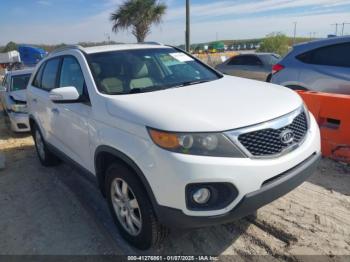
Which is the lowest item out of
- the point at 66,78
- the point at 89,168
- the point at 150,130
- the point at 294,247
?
the point at 294,247

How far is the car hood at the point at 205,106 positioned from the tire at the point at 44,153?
265cm

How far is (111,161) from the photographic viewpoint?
10.1ft

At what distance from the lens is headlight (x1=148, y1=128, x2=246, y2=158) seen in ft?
7.78

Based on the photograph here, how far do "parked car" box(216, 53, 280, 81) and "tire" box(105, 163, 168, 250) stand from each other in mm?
8365

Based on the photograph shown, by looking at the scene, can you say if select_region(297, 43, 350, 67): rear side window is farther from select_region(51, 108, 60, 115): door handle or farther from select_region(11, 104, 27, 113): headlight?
select_region(11, 104, 27, 113): headlight

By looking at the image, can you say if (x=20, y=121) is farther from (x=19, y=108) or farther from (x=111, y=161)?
(x=111, y=161)

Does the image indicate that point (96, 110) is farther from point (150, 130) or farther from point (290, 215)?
point (290, 215)

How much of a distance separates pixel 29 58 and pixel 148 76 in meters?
22.0

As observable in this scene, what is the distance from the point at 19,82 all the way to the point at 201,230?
7476 mm

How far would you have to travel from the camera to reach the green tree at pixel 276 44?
26337 mm

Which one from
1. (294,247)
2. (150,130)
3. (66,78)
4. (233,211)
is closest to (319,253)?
(294,247)

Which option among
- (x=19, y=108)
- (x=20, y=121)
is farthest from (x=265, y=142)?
(x=19, y=108)

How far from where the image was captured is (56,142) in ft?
14.4

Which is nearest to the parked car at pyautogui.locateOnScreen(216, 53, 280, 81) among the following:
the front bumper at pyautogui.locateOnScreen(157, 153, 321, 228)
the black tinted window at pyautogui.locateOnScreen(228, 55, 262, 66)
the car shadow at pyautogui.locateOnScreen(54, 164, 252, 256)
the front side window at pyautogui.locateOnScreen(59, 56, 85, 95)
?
the black tinted window at pyautogui.locateOnScreen(228, 55, 262, 66)
